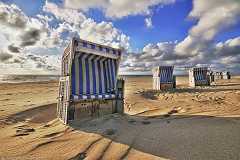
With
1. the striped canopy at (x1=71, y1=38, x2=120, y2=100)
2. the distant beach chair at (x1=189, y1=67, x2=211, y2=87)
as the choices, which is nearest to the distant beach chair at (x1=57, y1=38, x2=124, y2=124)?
the striped canopy at (x1=71, y1=38, x2=120, y2=100)

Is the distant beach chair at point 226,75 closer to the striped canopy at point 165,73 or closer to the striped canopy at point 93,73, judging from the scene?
the striped canopy at point 165,73

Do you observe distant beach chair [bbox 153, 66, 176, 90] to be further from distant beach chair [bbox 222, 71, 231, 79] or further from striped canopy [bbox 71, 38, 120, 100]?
distant beach chair [bbox 222, 71, 231, 79]

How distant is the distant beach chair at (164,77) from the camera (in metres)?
15.9

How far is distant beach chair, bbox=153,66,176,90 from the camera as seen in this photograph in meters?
15.9

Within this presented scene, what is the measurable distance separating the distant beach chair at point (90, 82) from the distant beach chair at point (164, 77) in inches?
410

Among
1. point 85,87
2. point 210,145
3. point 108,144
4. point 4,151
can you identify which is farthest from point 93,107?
point 210,145

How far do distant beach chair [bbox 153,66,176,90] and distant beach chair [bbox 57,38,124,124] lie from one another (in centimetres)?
1043

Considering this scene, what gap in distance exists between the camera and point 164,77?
52.6 feet

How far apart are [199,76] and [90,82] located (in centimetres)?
1663

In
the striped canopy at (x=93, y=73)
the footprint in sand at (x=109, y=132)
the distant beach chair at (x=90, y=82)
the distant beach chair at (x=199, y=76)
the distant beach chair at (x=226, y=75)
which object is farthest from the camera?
the distant beach chair at (x=226, y=75)

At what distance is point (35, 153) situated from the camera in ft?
11.0

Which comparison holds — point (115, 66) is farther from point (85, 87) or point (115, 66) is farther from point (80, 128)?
point (80, 128)

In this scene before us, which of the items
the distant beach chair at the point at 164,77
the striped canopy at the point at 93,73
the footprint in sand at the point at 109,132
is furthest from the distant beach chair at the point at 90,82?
the distant beach chair at the point at 164,77

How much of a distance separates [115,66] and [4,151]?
11.8 ft
